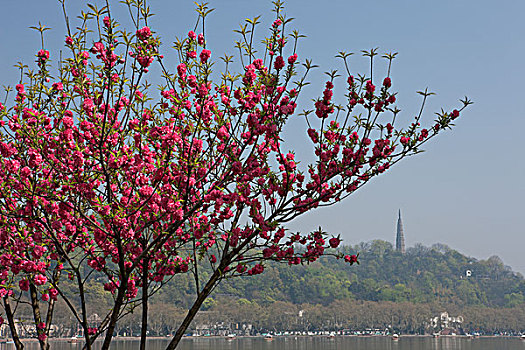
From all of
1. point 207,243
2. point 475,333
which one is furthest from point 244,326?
point 207,243

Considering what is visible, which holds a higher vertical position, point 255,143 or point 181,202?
point 255,143

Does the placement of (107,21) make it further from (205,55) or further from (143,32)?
(205,55)

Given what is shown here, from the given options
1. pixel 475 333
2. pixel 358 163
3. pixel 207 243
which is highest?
pixel 358 163

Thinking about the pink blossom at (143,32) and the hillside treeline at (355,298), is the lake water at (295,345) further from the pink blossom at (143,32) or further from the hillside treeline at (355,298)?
the pink blossom at (143,32)

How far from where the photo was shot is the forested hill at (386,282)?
115375 mm

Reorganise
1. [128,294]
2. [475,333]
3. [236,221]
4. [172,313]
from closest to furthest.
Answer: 1. [236,221]
2. [128,294]
3. [172,313]
4. [475,333]

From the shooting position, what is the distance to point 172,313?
91.1m

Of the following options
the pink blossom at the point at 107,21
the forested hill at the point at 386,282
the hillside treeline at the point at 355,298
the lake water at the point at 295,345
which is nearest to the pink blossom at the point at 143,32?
the pink blossom at the point at 107,21

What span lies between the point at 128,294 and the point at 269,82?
2.89 m

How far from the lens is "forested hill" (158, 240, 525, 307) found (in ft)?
379

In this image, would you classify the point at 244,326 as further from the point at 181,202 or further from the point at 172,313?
the point at 181,202

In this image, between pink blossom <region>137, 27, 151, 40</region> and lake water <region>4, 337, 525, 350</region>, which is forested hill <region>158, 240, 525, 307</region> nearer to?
lake water <region>4, 337, 525, 350</region>

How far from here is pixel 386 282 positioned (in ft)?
462

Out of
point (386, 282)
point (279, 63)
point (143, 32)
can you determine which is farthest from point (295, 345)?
point (143, 32)
